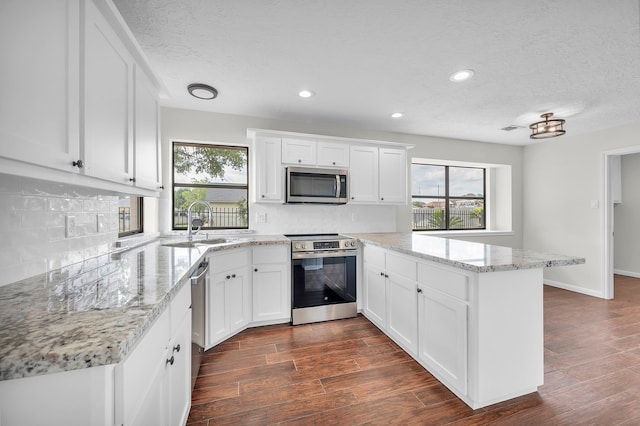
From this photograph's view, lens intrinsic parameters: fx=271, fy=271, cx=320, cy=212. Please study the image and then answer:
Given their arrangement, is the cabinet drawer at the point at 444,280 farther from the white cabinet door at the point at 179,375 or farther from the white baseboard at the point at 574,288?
the white baseboard at the point at 574,288

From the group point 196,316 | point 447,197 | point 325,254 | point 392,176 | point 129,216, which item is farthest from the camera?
point 447,197

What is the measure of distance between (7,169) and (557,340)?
388cm

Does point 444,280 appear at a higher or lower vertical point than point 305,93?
lower

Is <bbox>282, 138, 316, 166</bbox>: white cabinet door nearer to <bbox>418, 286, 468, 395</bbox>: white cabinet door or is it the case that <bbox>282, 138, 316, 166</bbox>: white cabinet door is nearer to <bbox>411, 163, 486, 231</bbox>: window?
<bbox>418, 286, 468, 395</bbox>: white cabinet door

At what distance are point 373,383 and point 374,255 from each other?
1.24 metres

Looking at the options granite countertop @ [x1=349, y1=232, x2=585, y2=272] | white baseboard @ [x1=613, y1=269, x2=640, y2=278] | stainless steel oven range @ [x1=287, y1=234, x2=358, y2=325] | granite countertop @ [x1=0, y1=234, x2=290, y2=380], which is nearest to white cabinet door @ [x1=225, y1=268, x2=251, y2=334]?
stainless steel oven range @ [x1=287, y1=234, x2=358, y2=325]

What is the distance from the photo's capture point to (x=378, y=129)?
13.1ft

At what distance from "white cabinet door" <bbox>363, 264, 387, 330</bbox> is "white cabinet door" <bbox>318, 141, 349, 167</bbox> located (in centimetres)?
131

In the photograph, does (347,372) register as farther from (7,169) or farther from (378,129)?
(378,129)

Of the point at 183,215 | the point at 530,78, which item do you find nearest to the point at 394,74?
the point at 530,78

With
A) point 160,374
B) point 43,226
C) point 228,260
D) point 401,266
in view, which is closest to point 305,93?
point 228,260

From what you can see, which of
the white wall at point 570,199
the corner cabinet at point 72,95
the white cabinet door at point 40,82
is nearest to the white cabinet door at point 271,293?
the corner cabinet at point 72,95

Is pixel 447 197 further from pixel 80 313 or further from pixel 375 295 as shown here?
pixel 80 313

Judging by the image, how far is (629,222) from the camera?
5.27 meters
